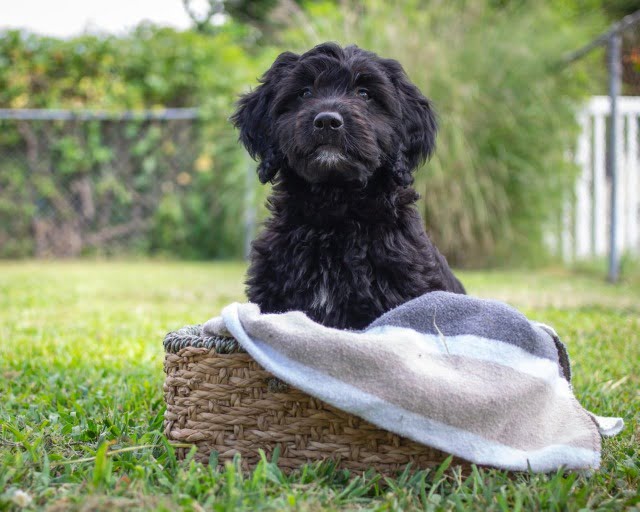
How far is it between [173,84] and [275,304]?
29.4 feet

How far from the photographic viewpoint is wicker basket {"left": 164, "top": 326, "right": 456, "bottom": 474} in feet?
6.60

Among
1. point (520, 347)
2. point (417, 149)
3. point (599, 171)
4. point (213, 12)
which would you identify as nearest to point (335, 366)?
point (520, 347)

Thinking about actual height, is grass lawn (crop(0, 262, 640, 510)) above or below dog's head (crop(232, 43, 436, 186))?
below

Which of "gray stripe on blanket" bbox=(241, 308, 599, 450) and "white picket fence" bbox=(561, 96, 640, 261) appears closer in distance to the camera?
"gray stripe on blanket" bbox=(241, 308, 599, 450)

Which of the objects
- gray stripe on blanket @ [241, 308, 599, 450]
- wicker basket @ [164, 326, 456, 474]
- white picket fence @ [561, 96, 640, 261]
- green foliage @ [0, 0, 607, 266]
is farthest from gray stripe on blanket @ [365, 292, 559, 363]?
white picket fence @ [561, 96, 640, 261]

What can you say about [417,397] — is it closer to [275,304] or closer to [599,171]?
[275,304]

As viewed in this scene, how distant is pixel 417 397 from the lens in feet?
6.24

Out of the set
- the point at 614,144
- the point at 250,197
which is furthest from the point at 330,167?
the point at 250,197

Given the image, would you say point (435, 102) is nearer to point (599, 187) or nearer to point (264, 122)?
point (599, 187)

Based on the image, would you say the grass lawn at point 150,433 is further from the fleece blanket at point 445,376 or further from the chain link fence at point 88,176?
the chain link fence at point 88,176

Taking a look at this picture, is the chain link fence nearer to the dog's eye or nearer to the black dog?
the black dog

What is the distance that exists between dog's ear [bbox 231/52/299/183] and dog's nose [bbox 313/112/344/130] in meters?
0.36

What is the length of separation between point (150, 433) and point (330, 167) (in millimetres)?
1138

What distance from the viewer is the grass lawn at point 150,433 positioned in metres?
1.78
